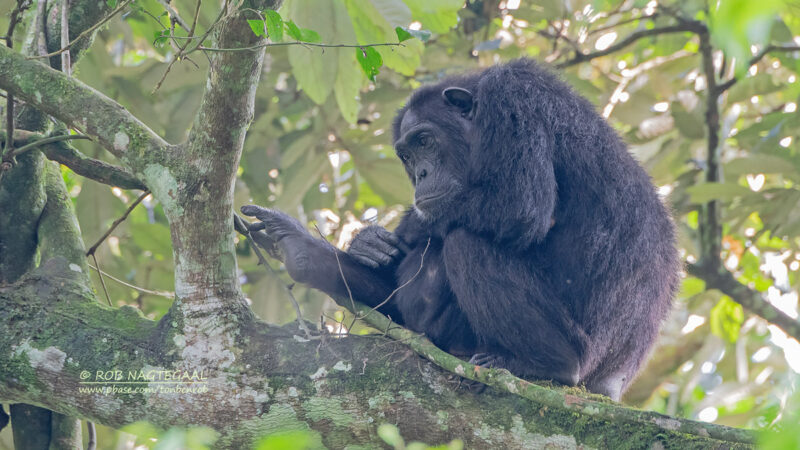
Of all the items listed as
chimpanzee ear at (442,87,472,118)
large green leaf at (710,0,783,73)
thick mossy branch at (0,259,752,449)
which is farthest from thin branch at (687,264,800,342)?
large green leaf at (710,0,783,73)

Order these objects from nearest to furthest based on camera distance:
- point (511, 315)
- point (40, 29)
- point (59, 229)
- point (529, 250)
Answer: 1. point (511, 315)
2. point (59, 229)
3. point (529, 250)
4. point (40, 29)

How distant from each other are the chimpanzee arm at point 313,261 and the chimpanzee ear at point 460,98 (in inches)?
56.6

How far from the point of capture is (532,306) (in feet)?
15.0

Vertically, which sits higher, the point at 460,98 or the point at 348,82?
the point at 348,82

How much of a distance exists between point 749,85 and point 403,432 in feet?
19.6

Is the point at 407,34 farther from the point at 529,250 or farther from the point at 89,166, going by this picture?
the point at 89,166

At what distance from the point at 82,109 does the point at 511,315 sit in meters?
2.73

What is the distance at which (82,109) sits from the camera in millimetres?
4176

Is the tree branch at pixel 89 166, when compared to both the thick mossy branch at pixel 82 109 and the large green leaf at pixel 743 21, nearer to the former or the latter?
the thick mossy branch at pixel 82 109

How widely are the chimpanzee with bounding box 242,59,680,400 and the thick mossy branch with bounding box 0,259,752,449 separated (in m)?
0.76

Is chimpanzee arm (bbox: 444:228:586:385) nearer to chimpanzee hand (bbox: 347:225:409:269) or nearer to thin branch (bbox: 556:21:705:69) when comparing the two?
chimpanzee hand (bbox: 347:225:409:269)

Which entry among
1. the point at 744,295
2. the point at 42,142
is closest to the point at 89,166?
the point at 42,142

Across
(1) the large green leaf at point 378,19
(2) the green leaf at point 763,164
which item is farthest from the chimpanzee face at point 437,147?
(2) the green leaf at point 763,164

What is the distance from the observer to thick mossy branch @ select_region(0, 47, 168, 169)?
4141mm
